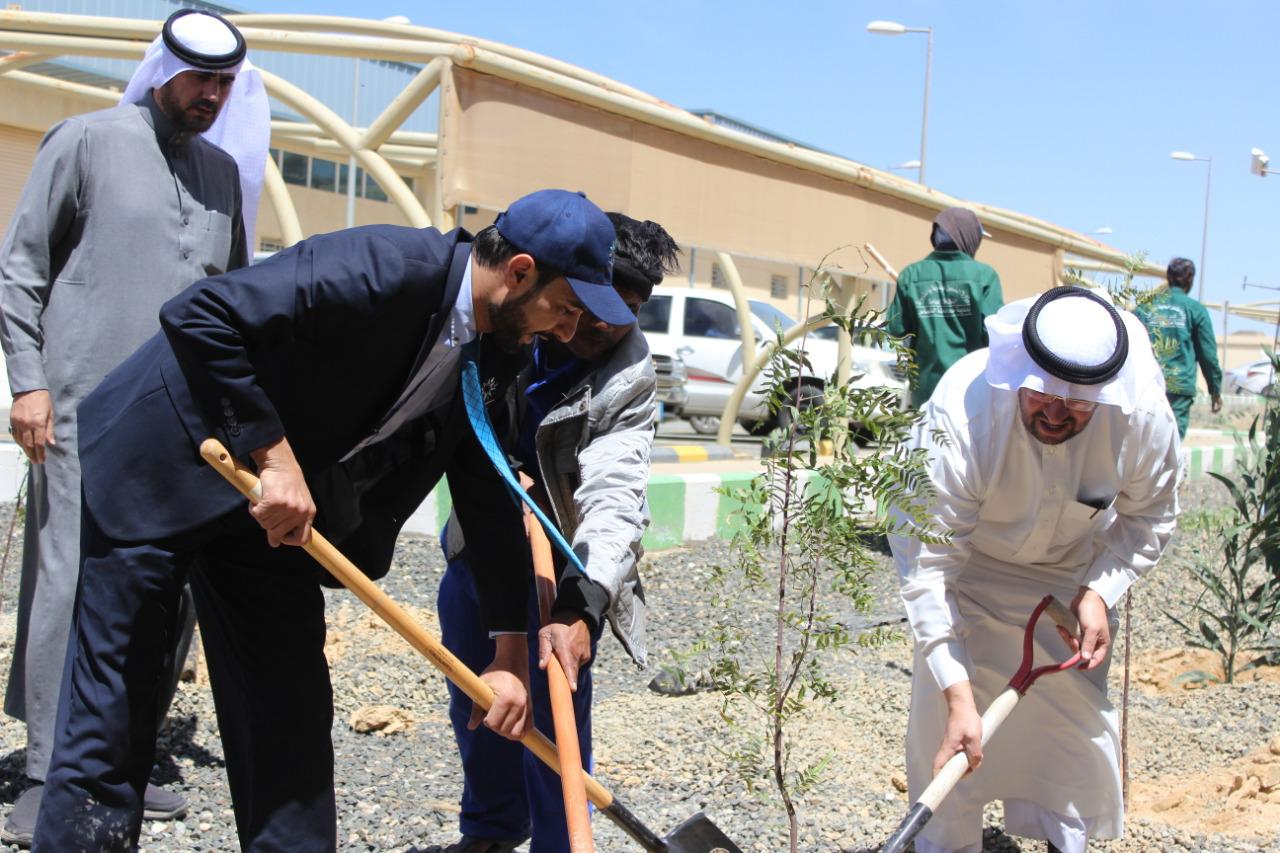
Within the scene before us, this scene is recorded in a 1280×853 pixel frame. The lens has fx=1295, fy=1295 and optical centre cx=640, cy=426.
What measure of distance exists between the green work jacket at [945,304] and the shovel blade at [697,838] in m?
4.22

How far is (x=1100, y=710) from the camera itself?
3465 millimetres

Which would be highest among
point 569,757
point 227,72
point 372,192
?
point 372,192

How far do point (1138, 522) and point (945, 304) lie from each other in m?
3.56

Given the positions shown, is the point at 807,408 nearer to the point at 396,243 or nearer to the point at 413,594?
the point at 396,243

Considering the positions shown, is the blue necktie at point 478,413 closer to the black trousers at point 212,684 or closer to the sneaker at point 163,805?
the black trousers at point 212,684

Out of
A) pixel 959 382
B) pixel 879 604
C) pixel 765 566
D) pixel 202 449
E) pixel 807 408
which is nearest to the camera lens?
pixel 202 449

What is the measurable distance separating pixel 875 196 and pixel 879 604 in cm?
444

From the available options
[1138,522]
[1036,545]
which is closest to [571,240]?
[1036,545]

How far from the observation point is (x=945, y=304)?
6.82m

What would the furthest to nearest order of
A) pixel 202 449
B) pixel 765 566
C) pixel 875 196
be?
1. pixel 875 196
2. pixel 765 566
3. pixel 202 449

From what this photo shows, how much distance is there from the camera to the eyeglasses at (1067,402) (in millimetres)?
2992

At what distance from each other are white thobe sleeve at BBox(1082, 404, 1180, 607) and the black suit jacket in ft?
5.66

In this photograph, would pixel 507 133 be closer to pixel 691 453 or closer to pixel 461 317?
pixel 691 453

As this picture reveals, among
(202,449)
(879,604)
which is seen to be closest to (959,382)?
(202,449)
